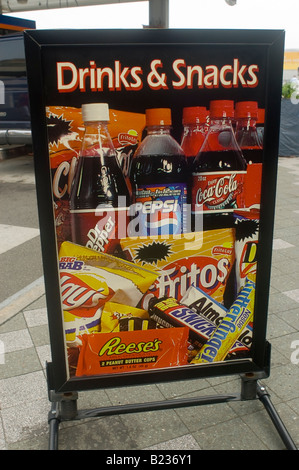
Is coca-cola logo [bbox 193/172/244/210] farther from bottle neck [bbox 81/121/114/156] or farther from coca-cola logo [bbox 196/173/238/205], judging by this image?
bottle neck [bbox 81/121/114/156]

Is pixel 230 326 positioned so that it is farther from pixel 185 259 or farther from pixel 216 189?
pixel 216 189

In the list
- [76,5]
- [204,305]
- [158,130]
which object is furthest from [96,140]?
[76,5]

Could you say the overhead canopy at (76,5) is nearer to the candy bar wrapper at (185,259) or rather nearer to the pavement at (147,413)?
the pavement at (147,413)

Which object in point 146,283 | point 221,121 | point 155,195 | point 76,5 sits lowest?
point 146,283

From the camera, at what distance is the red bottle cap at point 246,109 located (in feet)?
5.92

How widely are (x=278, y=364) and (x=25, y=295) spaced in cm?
230

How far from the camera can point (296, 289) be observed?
13.1 feet

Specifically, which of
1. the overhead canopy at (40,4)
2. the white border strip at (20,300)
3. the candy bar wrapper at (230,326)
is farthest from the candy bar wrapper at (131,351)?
the overhead canopy at (40,4)

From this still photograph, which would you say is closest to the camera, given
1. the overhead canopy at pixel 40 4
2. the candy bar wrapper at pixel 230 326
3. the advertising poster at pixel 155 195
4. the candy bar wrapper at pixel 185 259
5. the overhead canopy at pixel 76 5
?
the advertising poster at pixel 155 195

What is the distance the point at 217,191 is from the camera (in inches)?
74.9

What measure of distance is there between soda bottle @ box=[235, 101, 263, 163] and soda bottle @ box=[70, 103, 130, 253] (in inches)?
21.8

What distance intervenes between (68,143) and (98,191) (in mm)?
231

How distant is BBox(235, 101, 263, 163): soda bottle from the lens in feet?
5.94

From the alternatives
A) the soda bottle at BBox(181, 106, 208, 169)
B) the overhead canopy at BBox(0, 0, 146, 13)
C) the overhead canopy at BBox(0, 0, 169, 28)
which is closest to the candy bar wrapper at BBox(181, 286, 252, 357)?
the soda bottle at BBox(181, 106, 208, 169)
